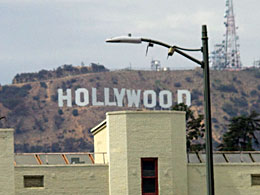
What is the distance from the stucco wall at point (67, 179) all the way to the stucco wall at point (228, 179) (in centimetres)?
522

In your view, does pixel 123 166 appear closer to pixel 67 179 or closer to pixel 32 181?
pixel 67 179

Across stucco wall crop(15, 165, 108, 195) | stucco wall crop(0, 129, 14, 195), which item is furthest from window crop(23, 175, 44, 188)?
stucco wall crop(0, 129, 14, 195)

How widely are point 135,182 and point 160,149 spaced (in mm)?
2282

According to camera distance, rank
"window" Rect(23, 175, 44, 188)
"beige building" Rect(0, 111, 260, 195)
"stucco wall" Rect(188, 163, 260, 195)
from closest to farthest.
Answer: "beige building" Rect(0, 111, 260, 195)
"window" Rect(23, 175, 44, 188)
"stucco wall" Rect(188, 163, 260, 195)

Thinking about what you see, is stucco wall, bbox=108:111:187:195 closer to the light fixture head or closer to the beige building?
the beige building

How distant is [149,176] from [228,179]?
528 centimetres

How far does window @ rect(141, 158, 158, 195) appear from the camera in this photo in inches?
2112

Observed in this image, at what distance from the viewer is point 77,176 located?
53.8m

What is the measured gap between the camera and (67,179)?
53.8 meters

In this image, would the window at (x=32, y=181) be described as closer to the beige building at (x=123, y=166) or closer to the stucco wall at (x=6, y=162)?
the beige building at (x=123, y=166)

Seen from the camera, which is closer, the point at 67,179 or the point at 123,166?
the point at 123,166

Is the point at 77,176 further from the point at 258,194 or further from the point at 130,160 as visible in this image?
the point at 258,194

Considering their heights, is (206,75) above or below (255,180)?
above

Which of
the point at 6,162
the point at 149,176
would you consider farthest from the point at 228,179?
the point at 6,162
